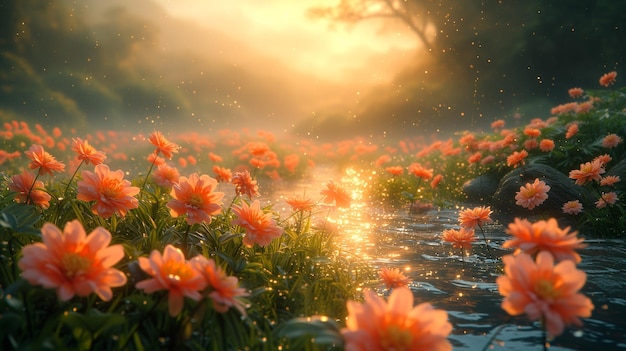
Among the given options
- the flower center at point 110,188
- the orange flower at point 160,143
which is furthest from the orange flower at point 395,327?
the orange flower at point 160,143

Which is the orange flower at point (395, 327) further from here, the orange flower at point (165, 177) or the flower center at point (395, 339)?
the orange flower at point (165, 177)

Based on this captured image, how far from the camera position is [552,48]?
22969 mm

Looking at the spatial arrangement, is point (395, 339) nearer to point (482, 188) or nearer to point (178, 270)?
point (178, 270)

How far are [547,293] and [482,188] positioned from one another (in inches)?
298

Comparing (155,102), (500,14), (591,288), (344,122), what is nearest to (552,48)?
(500,14)

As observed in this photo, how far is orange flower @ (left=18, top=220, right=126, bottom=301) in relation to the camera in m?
1.74

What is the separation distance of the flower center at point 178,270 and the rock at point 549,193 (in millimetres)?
6080

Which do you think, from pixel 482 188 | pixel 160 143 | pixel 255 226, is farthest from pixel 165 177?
pixel 482 188

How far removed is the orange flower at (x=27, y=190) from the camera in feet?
10.9

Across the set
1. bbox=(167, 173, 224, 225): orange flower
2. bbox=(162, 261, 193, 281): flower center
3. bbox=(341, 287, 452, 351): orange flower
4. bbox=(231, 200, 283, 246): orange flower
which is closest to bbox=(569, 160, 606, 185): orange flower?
bbox=(231, 200, 283, 246): orange flower

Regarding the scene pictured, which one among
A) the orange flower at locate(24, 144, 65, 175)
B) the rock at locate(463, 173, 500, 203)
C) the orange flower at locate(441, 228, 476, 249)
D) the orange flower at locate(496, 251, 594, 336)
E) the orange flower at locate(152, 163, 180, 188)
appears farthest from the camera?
the rock at locate(463, 173, 500, 203)

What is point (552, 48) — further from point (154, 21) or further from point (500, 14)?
point (154, 21)

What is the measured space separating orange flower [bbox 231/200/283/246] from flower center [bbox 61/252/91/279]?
3.94 ft

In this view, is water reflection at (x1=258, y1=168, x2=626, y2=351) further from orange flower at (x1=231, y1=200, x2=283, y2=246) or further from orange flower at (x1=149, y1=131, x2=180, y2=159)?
orange flower at (x1=149, y1=131, x2=180, y2=159)
